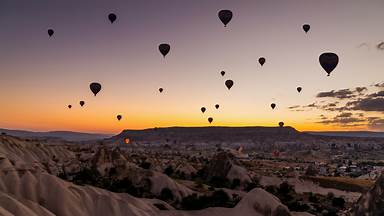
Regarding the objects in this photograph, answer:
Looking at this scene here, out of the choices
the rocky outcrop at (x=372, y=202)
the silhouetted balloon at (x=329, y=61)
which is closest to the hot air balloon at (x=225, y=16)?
the silhouetted balloon at (x=329, y=61)

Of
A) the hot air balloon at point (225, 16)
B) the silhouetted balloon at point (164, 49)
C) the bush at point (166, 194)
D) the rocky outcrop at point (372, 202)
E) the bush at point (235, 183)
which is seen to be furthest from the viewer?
the bush at point (235, 183)

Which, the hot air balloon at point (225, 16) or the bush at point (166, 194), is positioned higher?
the hot air balloon at point (225, 16)

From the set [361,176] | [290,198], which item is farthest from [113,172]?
[361,176]

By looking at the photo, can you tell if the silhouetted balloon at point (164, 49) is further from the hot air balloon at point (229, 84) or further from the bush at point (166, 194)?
the bush at point (166, 194)

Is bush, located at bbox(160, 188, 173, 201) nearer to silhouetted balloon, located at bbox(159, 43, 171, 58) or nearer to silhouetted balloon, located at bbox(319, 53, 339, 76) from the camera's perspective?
silhouetted balloon, located at bbox(159, 43, 171, 58)

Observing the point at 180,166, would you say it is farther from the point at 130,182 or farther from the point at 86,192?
the point at 86,192

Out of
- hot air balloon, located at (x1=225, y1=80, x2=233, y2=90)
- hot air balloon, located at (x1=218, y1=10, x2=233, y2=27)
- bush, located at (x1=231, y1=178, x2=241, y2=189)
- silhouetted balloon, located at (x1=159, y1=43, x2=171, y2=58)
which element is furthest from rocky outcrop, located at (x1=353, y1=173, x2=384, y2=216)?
hot air balloon, located at (x1=225, y1=80, x2=233, y2=90)
